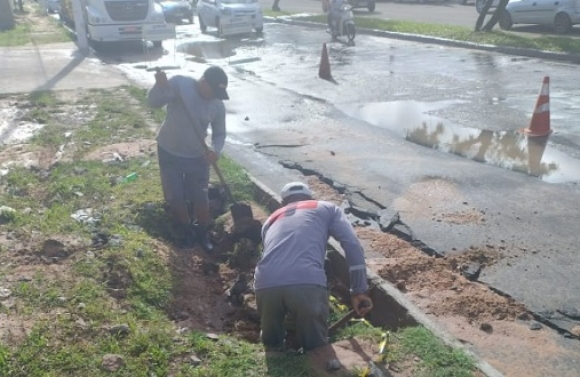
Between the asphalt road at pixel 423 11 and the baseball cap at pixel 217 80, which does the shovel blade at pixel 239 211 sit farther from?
the asphalt road at pixel 423 11

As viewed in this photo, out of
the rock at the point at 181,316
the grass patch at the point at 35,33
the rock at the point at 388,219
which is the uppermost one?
the rock at the point at 181,316

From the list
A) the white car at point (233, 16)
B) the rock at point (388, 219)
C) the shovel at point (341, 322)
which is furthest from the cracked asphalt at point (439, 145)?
the white car at point (233, 16)

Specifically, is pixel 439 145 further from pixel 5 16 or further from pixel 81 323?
pixel 5 16

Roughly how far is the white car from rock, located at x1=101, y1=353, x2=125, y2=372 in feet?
73.5

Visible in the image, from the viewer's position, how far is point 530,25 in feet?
77.6

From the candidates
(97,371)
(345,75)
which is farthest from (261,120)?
(97,371)

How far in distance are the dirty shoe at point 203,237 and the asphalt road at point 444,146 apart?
1991 mm

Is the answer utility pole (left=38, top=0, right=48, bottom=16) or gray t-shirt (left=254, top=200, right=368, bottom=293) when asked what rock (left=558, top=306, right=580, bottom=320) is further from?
utility pole (left=38, top=0, right=48, bottom=16)

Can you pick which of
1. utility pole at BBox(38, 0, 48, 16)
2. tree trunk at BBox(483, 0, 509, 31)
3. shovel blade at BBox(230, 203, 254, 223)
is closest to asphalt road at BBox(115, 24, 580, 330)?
shovel blade at BBox(230, 203, 254, 223)

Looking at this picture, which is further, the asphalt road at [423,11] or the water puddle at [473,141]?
the asphalt road at [423,11]

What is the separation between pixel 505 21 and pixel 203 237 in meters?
18.9

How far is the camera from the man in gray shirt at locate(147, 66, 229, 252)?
6.25m

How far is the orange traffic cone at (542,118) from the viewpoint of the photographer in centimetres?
1002

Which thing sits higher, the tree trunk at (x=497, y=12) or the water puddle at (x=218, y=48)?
the tree trunk at (x=497, y=12)
